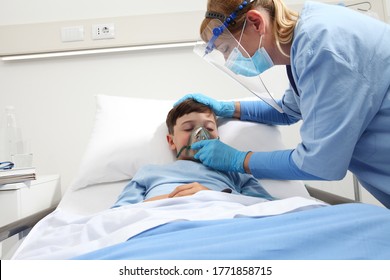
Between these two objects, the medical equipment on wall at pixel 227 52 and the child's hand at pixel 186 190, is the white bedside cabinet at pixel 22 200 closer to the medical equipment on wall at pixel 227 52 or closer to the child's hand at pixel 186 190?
the child's hand at pixel 186 190

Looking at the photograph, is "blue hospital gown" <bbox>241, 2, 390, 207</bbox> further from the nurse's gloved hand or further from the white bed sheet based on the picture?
the nurse's gloved hand

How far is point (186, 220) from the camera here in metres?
0.89

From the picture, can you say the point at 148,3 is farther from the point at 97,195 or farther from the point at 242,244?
the point at 242,244

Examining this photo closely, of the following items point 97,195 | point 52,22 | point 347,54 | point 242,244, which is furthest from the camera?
point 52,22

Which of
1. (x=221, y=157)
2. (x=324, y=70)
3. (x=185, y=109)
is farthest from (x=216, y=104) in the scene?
(x=324, y=70)

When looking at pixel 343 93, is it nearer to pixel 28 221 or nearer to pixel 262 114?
pixel 262 114

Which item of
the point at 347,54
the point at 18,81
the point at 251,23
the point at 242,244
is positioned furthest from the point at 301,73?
the point at 18,81

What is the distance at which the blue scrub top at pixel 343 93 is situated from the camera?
3.56 ft

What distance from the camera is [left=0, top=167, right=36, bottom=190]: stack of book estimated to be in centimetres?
157

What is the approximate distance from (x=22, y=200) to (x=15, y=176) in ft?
Answer: 0.39

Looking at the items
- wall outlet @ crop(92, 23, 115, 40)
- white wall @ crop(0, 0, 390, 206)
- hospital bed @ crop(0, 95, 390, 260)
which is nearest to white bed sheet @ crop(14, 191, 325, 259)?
hospital bed @ crop(0, 95, 390, 260)

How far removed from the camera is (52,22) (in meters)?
2.23

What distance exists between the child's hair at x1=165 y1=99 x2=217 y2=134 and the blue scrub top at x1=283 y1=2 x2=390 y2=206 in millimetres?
625

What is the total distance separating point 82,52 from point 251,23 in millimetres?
1374
